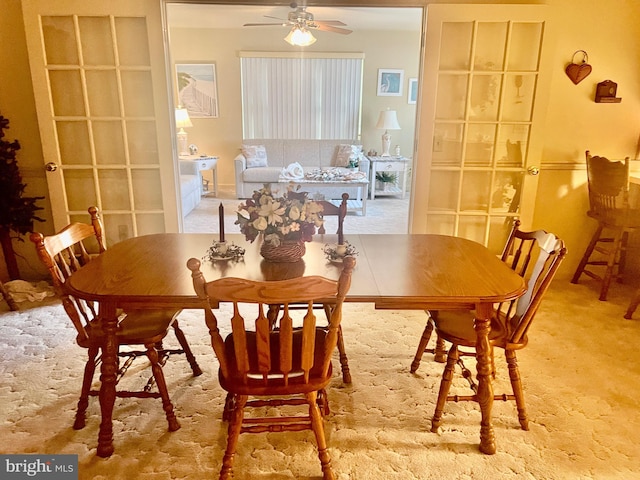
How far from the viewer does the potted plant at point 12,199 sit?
311 centimetres

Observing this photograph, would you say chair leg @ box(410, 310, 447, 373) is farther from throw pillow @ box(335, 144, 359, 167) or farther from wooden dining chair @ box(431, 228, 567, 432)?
throw pillow @ box(335, 144, 359, 167)

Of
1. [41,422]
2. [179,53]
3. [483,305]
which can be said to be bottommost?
[41,422]

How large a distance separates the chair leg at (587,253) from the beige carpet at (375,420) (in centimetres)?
77

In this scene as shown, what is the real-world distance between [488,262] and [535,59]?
184cm

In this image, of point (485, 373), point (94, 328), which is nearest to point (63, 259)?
point (94, 328)

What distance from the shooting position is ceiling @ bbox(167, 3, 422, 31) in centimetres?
523

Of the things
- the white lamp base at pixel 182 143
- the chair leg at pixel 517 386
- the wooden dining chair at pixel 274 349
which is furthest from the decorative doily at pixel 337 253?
the white lamp base at pixel 182 143

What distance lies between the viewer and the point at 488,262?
202cm

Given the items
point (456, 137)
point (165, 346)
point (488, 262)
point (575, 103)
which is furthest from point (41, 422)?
point (575, 103)

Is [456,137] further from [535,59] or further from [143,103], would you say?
[143,103]

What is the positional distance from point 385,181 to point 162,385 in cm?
546

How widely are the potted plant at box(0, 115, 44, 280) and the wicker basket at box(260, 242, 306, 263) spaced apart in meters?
2.20

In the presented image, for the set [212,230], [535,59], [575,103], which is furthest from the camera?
[212,230]

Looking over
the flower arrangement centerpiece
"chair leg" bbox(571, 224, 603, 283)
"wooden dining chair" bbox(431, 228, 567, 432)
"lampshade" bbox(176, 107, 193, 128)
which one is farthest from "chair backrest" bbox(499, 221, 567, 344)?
"lampshade" bbox(176, 107, 193, 128)
